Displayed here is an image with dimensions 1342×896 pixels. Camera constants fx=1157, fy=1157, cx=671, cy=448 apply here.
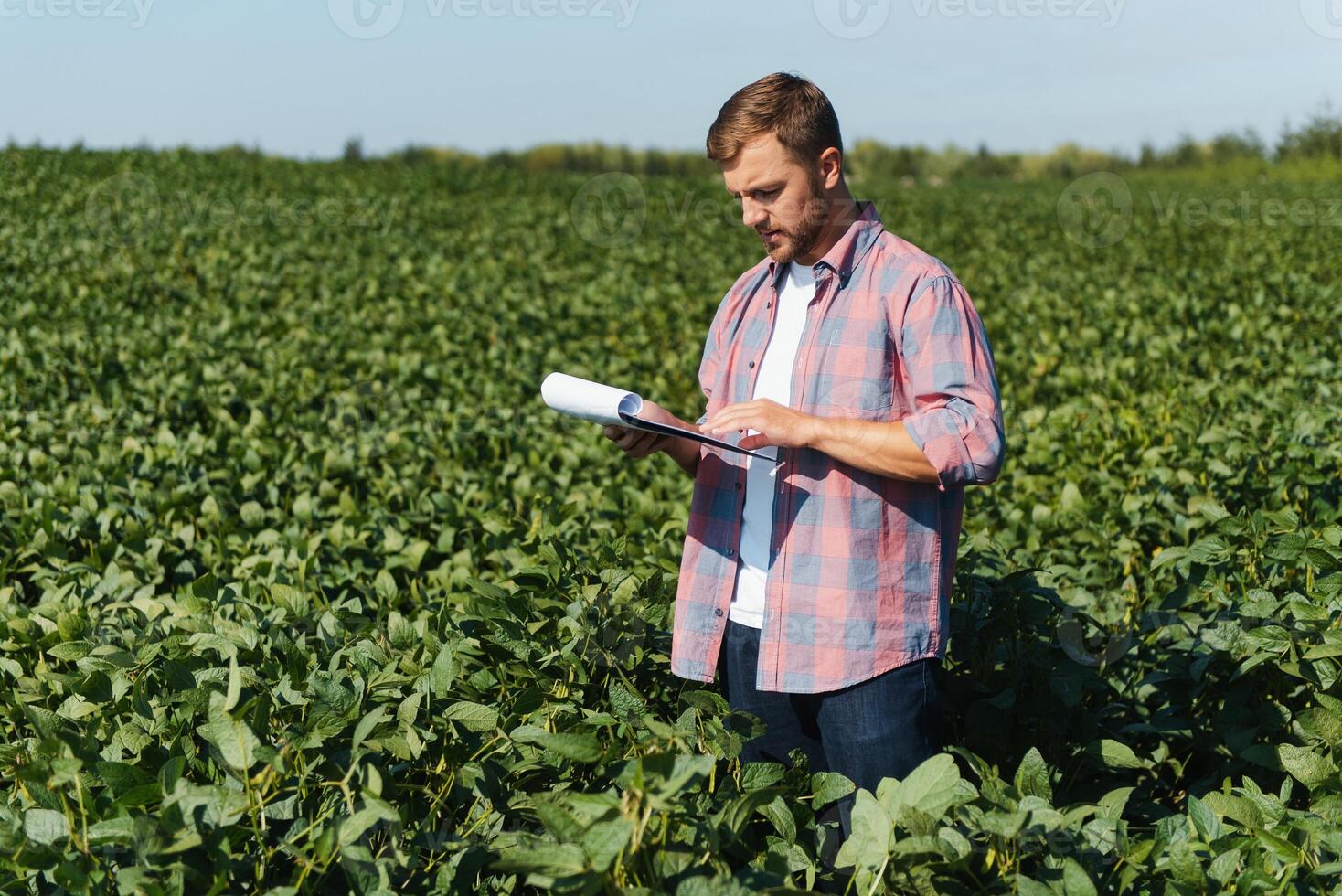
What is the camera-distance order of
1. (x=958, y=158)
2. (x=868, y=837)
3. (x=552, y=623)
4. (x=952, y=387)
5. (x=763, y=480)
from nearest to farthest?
(x=868, y=837) → (x=952, y=387) → (x=763, y=480) → (x=552, y=623) → (x=958, y=158)

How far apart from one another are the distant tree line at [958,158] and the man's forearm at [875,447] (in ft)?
129

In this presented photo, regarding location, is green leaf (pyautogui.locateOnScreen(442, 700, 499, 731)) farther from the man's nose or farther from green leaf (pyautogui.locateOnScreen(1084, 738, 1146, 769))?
green leaf (pyautogui.locateOnScreen(1084, 738, 1146, 769))

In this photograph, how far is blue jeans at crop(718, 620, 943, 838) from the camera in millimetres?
2139

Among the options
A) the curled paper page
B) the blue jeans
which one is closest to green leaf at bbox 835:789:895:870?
the blue jeans

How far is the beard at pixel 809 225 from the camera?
2.14 meters

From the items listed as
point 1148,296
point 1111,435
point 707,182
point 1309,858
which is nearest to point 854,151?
point 707,182

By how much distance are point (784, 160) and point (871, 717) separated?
1.03 m

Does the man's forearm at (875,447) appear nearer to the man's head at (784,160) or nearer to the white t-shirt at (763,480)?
the white t-shirt at (763,480)

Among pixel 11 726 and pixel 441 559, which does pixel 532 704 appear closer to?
pixel 11 726

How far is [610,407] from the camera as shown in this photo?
2.09 metres

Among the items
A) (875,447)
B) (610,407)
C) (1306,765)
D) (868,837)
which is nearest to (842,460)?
(875,447)

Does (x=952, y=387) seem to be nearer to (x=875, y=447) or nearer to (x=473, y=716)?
(x=875, y=447)

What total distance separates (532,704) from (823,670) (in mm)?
551

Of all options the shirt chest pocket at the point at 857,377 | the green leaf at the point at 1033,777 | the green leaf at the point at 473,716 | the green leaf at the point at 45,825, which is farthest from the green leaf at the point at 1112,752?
the green leaf at the point at 45,825
